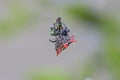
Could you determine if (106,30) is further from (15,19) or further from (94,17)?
(15,19)

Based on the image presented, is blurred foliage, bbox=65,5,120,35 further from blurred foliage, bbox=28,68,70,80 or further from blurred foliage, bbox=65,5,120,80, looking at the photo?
blurred foliage, bbox=28,68,70,80

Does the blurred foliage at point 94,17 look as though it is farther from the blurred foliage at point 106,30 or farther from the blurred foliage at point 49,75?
the blurred foliage at point 49,75

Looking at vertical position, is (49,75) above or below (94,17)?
below

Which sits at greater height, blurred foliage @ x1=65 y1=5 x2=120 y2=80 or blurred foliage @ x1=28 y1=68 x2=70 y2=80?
blurred foliage @ x1=65 y1=5 x2=120 y2=80

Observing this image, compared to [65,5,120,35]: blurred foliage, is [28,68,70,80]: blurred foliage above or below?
below

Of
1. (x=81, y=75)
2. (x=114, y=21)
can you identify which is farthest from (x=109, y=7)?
(x=81, y=75)

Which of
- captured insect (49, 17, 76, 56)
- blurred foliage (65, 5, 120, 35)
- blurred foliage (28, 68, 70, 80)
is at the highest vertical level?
blurred foliage (65, 5, 120, 35)

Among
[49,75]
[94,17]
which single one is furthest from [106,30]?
[49,75]

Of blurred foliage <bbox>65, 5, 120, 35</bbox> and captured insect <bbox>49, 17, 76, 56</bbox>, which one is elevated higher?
blurred foliage <bbox>65, 5, 120, 35</bbox>

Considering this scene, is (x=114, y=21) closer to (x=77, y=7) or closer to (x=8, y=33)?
Answer: (x=77, y=7)

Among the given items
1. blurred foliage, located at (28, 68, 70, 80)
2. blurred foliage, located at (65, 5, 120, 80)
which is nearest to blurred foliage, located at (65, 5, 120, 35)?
blurred foliage, located at (65, 5, 120, 80)
